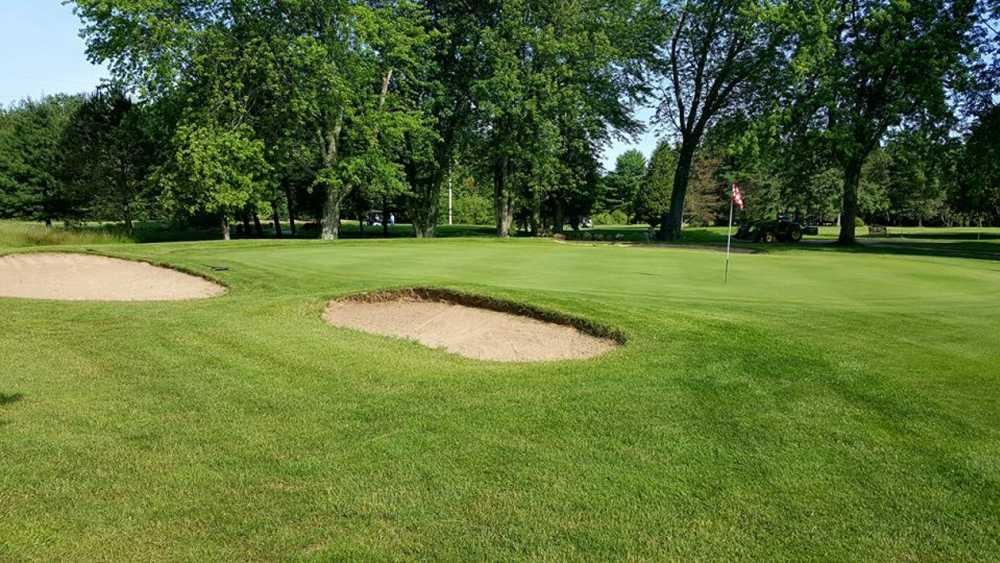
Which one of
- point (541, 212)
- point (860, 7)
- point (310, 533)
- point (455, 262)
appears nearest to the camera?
point (310, 533)

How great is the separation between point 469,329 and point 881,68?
96.8 feet

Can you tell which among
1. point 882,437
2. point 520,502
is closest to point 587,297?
point 882,437

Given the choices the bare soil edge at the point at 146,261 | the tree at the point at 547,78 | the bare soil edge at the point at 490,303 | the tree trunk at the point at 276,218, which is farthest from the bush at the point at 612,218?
the bare soil edge at the point at 490,303

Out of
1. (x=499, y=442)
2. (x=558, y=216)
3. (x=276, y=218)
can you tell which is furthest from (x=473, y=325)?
(x=558, y=216)

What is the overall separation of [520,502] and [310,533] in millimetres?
1222

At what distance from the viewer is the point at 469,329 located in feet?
28.9

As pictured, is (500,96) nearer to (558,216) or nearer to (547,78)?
(547,78)

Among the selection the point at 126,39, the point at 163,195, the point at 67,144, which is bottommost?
the point at 163,195

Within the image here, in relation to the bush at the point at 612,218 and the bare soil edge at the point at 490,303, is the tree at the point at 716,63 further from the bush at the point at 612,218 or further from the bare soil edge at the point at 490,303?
the bush at the point at 612,218

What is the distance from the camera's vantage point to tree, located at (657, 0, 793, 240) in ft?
107

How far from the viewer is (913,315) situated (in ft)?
30.1

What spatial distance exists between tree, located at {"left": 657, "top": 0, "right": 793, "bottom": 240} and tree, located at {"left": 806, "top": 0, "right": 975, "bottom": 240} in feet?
9.58

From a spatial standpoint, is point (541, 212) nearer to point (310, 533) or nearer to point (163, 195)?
point (163, 195)

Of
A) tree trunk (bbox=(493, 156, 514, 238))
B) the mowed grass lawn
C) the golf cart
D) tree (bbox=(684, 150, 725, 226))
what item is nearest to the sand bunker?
the mowed grass lawn
